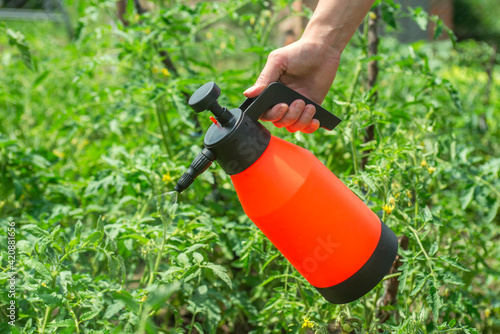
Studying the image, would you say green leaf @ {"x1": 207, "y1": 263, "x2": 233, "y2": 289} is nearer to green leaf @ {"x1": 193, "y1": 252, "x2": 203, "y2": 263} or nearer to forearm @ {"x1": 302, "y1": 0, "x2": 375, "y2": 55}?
green leaf @ {"x1": 193, "y1": 252, "x2": 203, "y2": 263}

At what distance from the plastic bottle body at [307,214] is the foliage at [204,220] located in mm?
207

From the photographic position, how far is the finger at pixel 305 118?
126cm

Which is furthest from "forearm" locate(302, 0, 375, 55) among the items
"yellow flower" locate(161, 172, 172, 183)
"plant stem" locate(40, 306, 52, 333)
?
"plant stem" locate(40, 306, 52, 333)

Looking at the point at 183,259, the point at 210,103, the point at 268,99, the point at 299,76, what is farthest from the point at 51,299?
the point at 299,76

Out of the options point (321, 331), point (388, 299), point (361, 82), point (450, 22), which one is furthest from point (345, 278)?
point (450, 22)

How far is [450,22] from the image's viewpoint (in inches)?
347

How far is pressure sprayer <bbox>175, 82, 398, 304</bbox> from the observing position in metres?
1.07

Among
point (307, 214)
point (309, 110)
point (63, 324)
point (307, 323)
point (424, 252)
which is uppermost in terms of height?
point (309, 110)

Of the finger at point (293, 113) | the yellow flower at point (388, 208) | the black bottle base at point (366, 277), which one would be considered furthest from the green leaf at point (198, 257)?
the yellow flower at point (388, 208)

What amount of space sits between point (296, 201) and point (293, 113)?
28cm

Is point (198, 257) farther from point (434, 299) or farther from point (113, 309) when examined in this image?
point (434, 299)

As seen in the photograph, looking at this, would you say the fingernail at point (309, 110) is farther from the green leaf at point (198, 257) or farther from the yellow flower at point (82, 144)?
the yellow flower at point (82, 144)

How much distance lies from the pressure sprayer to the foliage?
18cm

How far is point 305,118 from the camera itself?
126 centimetres
